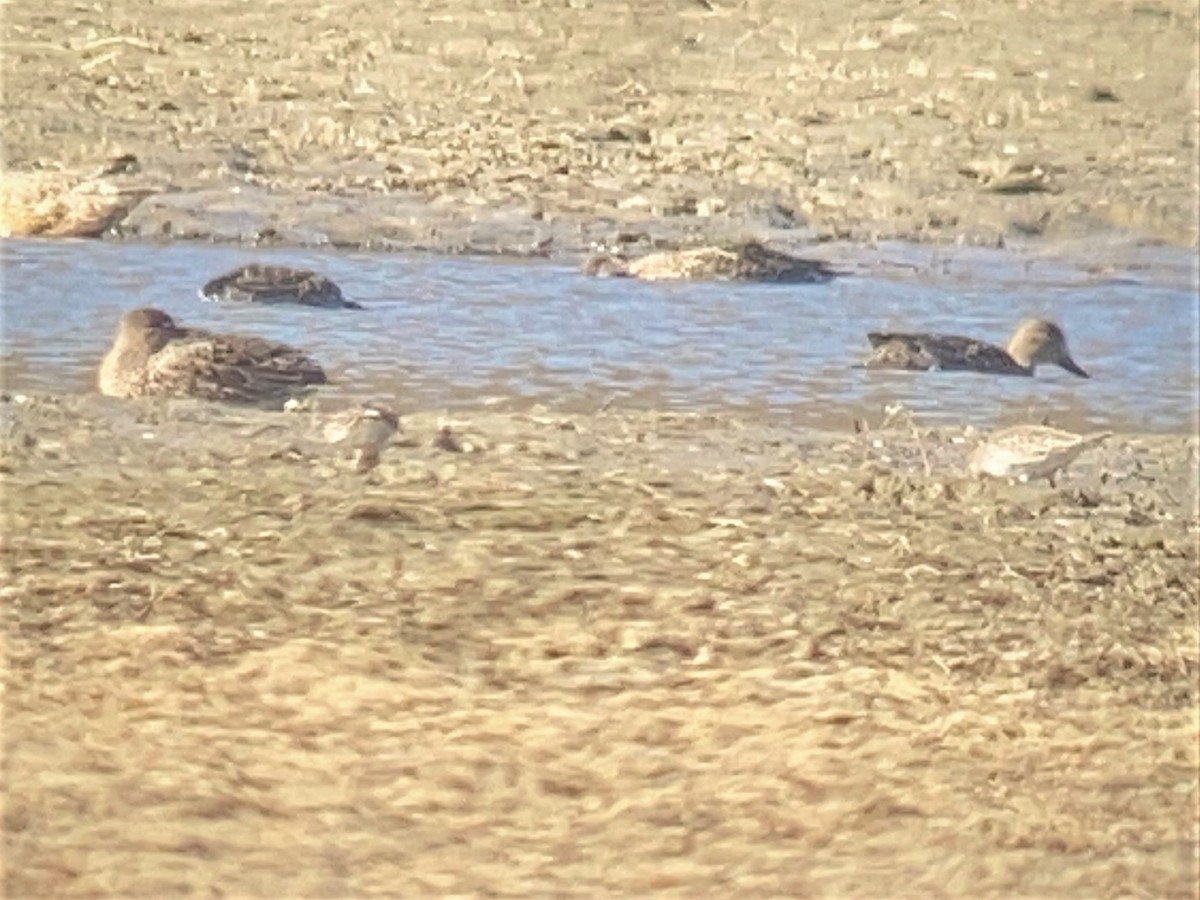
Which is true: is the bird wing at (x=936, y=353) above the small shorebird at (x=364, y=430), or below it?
above

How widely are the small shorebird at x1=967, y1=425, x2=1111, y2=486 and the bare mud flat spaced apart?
0.02 meters

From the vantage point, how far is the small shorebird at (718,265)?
2.18m

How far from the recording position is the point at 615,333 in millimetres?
2162

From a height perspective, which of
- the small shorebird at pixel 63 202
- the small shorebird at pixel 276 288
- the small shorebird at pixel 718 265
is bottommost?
the small shorebird at pixel 276 288

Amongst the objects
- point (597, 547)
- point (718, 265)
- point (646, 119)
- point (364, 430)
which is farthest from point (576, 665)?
point (646, 119)

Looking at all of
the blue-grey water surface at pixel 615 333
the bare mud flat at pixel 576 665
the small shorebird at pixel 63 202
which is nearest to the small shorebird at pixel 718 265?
the blue-grey water surface at pixel 615 333

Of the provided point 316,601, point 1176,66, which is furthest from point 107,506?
point 1176,66

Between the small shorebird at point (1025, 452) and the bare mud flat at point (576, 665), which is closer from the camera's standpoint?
the bare mud flat at point (576, 665)

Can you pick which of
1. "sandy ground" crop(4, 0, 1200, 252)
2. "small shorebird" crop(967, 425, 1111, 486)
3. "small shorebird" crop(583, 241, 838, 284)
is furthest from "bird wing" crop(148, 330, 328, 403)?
"small shorebird" crop(967, 425, 1111, 486)

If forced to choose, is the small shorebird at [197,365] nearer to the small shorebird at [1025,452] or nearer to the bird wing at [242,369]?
the bird wing at [242,369]

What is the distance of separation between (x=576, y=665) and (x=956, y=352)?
20.4 inches

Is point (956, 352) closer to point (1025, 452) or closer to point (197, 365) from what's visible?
point (1025, 452)

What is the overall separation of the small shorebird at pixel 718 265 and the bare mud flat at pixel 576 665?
6.0 inches

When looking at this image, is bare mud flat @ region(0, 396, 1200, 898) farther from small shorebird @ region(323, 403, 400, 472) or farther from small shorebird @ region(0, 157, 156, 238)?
small shorebird @ region(0, 157, 156, 238)
